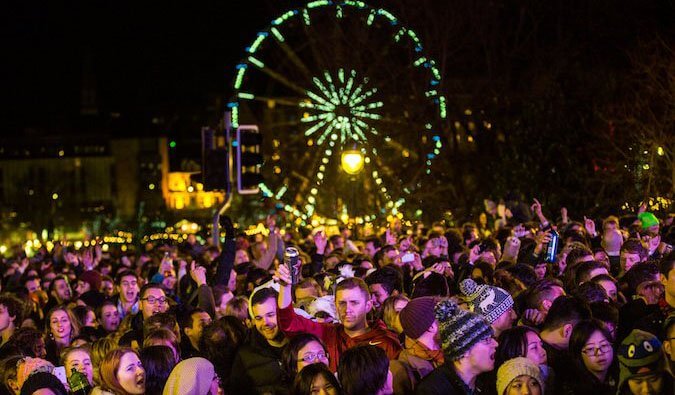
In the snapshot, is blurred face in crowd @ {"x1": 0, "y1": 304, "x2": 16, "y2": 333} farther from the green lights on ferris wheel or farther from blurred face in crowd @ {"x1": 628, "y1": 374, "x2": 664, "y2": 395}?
the green lights on ferris wheel

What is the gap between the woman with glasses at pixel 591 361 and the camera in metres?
6.66

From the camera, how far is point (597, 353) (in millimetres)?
6684

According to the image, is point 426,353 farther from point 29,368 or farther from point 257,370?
point 29,368

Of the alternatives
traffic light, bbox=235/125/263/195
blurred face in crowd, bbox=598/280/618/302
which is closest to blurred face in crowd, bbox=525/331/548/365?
blurred face in crowd, bbox=598/280/618/302

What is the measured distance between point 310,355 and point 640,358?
199 cm

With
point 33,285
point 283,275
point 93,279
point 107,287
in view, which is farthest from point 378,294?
point 33,285

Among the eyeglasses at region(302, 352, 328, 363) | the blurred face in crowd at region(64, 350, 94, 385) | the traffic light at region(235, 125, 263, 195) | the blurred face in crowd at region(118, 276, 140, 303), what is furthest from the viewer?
the traffic light at region(235, 125, 263, 195)

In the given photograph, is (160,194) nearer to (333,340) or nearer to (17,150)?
(17,150)

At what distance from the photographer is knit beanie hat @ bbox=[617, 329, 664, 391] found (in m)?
6.00

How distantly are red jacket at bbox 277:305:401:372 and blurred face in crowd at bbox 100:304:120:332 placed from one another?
12.8 feet

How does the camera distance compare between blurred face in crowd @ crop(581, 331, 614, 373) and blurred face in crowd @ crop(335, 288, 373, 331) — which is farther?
blurred face in crowd @ crop(335, 288, 373, 331)

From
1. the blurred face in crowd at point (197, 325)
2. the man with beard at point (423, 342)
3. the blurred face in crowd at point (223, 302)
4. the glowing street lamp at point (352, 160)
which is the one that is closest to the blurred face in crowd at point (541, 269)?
the blurred face in crowd at point (223, 302)

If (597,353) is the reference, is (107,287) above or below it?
below

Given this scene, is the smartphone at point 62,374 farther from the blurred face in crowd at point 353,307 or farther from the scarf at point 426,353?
the scarf at point 426,353
